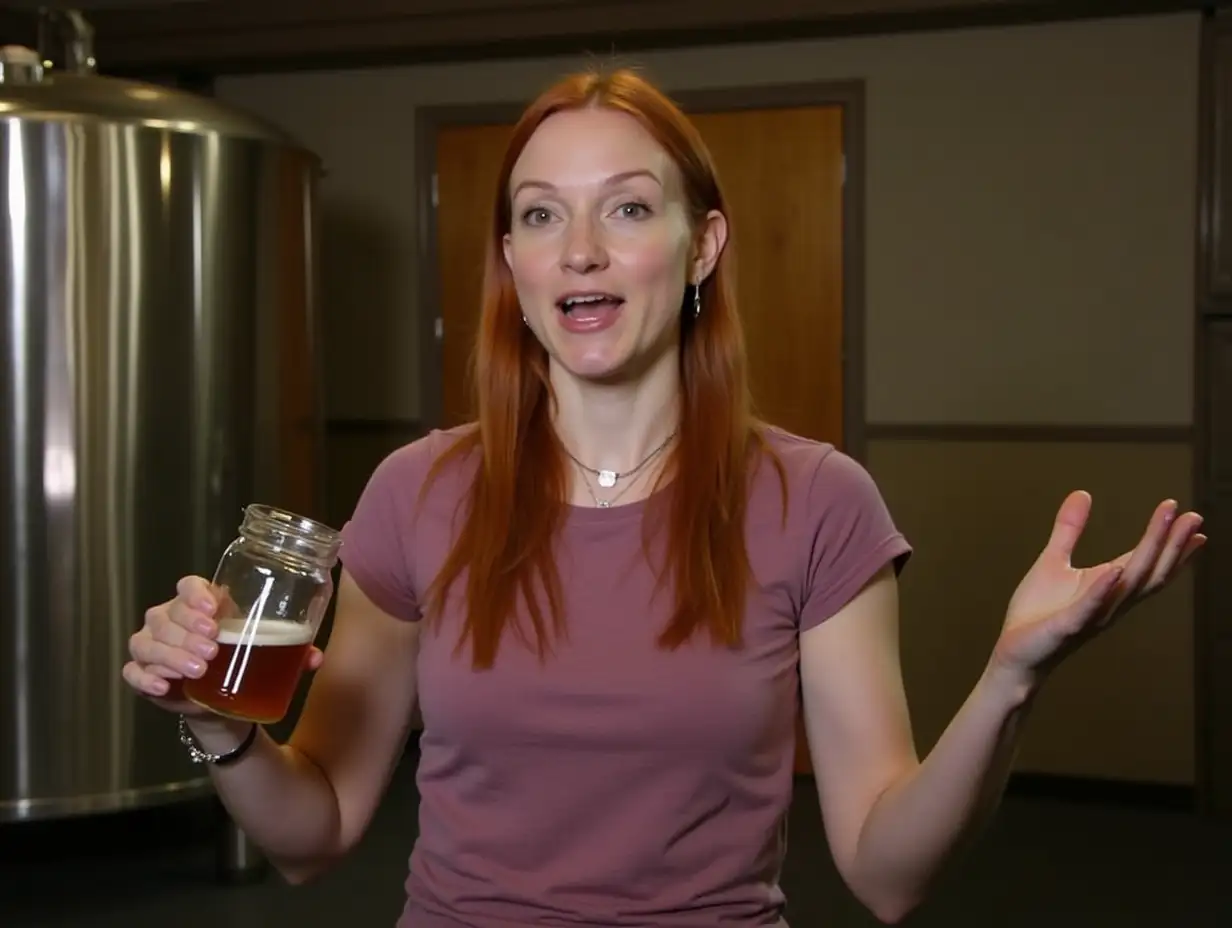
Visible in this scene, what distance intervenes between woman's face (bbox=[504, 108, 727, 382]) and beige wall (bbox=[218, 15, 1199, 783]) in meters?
2.91

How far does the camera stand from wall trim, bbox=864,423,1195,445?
395 cm

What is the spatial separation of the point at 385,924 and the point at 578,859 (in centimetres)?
205

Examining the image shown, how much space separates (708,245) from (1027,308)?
9.29 ft

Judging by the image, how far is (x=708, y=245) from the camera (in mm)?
1450

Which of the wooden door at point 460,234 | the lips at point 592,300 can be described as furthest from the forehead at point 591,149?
the wooden door at point 460,234

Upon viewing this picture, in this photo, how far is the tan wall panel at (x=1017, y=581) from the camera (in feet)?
13.1

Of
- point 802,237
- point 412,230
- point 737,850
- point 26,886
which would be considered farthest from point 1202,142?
point 26,886

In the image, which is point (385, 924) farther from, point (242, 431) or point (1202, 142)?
point (1202, 142)

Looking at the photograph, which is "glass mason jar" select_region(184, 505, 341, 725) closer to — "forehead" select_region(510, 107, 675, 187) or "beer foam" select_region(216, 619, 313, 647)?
"beer foam" select_region(216, 619, 313, 647)

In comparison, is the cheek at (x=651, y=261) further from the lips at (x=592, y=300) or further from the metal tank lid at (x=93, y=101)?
the metal tank lid at (x=93, y=101)

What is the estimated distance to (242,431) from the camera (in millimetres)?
3176

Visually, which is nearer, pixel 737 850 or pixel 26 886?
pixel 737 850

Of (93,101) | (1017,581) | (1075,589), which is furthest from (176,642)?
(1017,581)

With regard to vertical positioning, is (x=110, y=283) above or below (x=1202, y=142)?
below
